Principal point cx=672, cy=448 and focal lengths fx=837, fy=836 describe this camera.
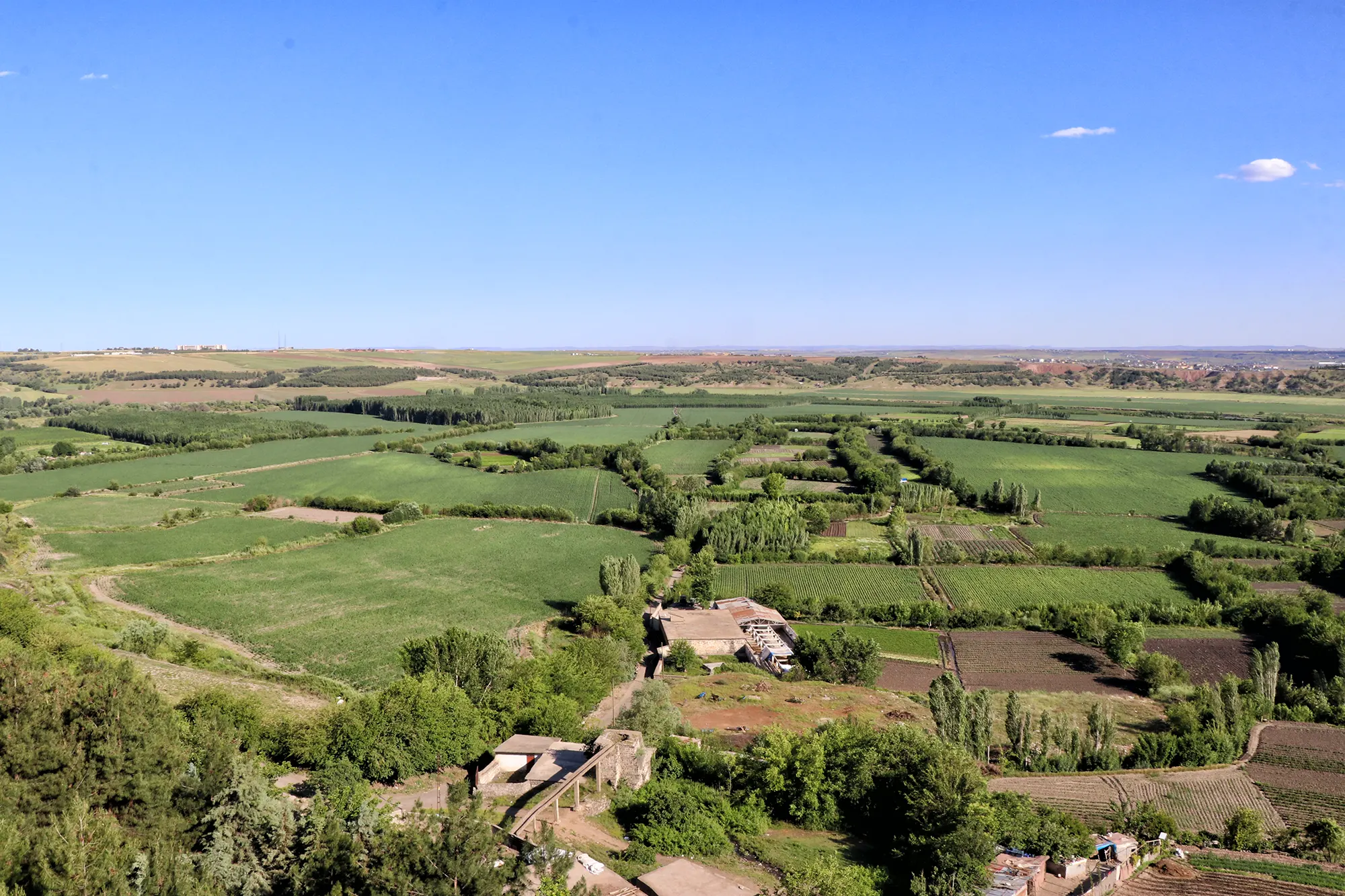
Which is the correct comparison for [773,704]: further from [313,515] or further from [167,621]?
[313,515]

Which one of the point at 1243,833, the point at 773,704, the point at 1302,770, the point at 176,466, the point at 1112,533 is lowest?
the point at 773,704

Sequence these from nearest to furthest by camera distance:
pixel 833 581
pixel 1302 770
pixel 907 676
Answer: pixel 1302 770 < pixel 907 676 < pixel 833 581

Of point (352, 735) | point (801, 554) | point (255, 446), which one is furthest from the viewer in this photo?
point (255, 446)

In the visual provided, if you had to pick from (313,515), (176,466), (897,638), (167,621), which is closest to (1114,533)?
(897,638)

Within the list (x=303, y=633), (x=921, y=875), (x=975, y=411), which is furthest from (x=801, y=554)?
(x=975, y=411)

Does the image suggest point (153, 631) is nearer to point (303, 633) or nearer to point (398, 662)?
point (303, 633)

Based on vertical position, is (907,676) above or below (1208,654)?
below
